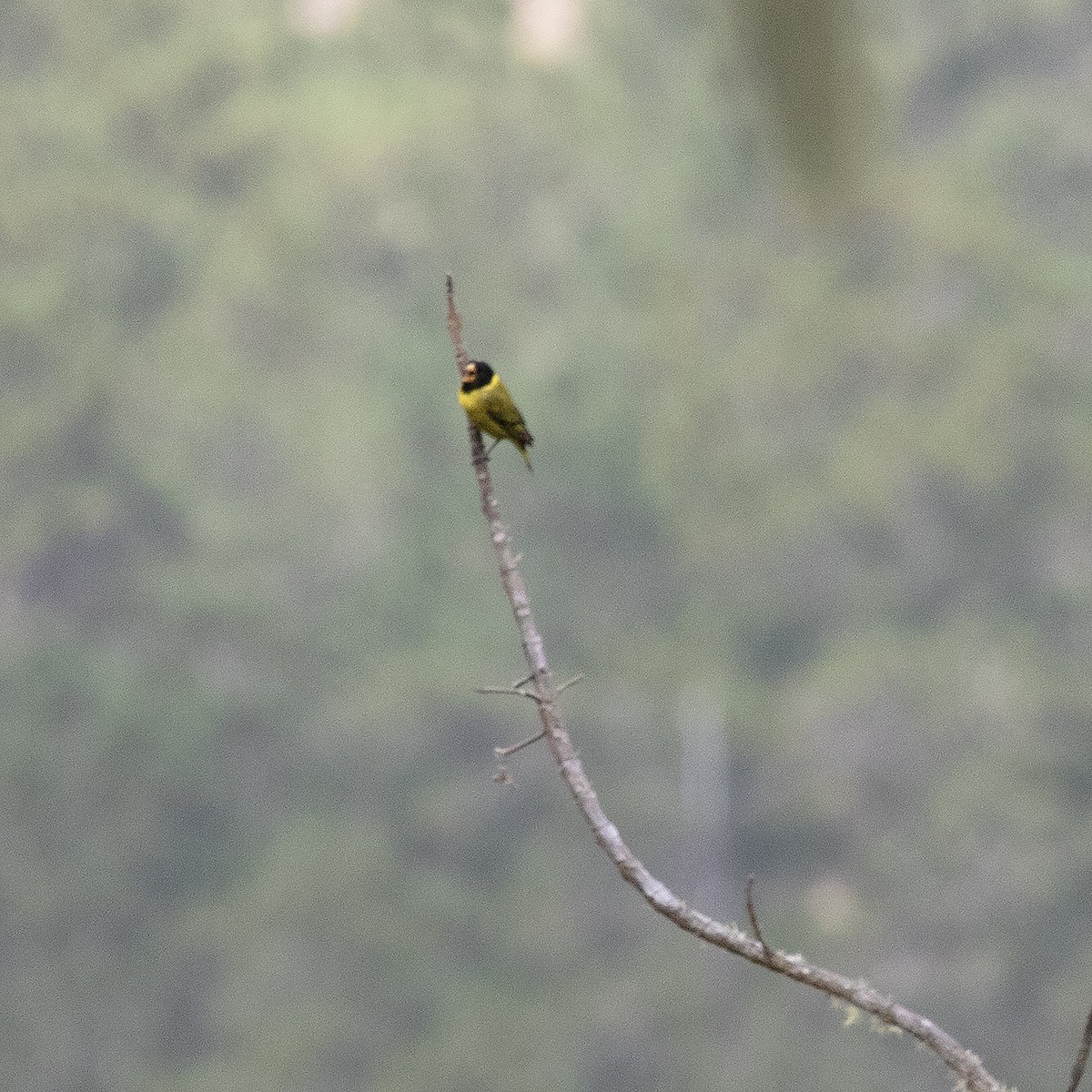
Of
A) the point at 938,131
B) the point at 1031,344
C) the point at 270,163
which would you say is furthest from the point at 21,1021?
the point at 938,131

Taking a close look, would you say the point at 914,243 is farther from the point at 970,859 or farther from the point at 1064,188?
the point at 970,859

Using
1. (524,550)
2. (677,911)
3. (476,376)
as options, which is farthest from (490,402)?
(524,550)

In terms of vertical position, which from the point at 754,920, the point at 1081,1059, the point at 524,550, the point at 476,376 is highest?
the point at 524,550

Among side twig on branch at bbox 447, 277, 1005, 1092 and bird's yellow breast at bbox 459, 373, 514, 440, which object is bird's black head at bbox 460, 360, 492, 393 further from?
side twig on branch at bbox 447, 277, 1005, 1092

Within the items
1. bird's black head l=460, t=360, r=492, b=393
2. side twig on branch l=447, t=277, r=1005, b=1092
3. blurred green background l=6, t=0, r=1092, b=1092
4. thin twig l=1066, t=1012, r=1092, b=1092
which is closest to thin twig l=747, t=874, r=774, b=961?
side twig on branch l=447, t=277, r=1005, b=1092

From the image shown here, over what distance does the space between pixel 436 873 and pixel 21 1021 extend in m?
5.50

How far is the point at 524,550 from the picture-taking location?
21.0 m

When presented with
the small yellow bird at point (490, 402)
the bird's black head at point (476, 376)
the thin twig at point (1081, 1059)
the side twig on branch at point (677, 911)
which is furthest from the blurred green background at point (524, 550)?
the thin twig at point (1081, 1059)

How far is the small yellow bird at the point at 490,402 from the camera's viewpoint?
10.6ft

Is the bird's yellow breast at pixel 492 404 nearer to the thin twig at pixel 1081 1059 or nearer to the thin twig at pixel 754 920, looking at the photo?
the thin twig at pixel 754 920

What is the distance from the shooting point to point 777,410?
28.0 m

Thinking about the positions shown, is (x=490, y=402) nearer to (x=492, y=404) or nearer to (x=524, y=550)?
(x=492, y=404)

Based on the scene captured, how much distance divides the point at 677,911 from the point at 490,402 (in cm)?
154

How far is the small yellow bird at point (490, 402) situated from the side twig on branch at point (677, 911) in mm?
910
